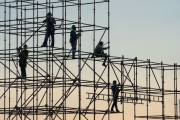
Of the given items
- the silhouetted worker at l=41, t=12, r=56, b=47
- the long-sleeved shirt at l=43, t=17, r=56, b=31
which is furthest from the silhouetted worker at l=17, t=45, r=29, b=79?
the long-sleeved shirt at l=43, t=17, r=56, b=31

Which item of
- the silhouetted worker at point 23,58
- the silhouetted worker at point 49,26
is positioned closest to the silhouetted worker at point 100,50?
the silhouetted worker at point 49,26

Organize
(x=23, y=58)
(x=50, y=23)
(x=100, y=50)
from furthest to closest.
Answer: (x=100, y=50) < (x=23, y=58) < (x=50, y=23)

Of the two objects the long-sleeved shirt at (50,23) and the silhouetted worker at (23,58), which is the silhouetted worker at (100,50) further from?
the silhouetted worker at (23,58)

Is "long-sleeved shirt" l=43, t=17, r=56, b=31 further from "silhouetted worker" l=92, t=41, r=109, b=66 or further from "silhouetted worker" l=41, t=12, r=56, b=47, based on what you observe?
"silhouetted worker" l=92, t=41, r=109, b=66

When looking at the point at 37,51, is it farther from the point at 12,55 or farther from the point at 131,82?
the point at 131,82

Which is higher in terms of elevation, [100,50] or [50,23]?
[50,23]

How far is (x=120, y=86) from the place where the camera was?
178 feet

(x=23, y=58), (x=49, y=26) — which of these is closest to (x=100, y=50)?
(x=49, y=26)

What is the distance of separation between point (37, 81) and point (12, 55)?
242 centimetres

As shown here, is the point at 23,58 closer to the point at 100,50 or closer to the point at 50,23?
the point at 50,23

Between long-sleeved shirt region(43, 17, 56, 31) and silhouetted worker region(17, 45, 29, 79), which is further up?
long-sleeved shirt region(43, 17, 56, 31)

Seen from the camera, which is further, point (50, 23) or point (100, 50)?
point (100, 50)

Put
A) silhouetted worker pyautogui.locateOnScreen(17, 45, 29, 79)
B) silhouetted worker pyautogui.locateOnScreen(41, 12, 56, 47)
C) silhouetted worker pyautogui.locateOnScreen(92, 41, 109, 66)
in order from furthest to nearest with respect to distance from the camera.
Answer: silhouetted worker pyautogui.locateOnScreen(92, 41, 109, 66) < silhouetted worker pyautogui.locateOnScreen(17, 45, 29, 79) < silhouetted worker pyautogui.locateOnScreen(41, 12, 56, 47)

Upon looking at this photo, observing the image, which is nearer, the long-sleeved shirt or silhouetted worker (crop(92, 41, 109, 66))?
the long-sleeved shirt
